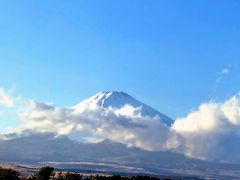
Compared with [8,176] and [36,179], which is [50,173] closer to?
[36,179]

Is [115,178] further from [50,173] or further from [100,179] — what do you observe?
[50,173]

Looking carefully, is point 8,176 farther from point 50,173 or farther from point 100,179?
point 100,179

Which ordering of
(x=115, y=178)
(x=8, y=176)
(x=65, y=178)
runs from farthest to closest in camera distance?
(x=115, y=178) < (x=65, y=178) < (x=8, y=176)

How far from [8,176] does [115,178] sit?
47.8 m

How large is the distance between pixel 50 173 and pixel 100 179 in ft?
59.7

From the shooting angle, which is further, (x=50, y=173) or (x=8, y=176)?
(x=50, y=173)

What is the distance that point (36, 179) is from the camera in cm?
18375

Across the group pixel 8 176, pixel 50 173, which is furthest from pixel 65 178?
pixel 8 176

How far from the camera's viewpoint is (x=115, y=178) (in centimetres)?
19888

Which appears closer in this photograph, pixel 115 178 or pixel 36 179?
pixel 36 179

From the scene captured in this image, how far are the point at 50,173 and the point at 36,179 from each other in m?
5.75

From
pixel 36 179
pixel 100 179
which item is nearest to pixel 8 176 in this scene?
pixel 36 179

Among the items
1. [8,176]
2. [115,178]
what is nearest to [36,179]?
[8,176]

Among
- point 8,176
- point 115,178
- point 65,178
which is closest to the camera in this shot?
point 8,176
